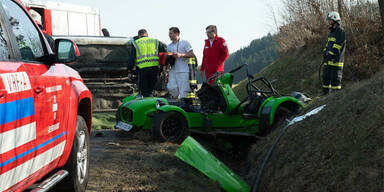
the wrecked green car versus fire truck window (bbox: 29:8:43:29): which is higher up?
fire truck window (bbox: 29:8:43:29)

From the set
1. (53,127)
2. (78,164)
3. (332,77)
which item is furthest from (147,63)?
(53,127)

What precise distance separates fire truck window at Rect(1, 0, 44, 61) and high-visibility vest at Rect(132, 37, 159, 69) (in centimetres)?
592

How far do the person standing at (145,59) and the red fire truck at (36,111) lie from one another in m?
5.29

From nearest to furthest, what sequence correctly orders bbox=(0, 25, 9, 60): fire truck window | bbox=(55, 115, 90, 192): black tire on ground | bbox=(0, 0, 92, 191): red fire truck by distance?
bbox=(0, 0, 92, 191): red fire truck, bbox=(0, 25, 9, 60): fire truck window, bbox=(55, 115, 90, 192): black tire on ground

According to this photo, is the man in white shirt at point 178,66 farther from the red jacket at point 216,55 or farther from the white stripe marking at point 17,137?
the white stripe marking at point 17,137

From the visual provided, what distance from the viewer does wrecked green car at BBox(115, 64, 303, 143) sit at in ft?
24.2

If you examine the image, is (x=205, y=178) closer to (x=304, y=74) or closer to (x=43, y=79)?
(x=43, y=79)

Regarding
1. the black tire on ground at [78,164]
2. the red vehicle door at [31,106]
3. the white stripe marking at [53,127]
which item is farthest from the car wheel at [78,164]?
the white stripe marking at [53,127]

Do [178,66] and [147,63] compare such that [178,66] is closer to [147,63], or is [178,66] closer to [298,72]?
[147,63]

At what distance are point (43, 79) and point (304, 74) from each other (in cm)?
1390

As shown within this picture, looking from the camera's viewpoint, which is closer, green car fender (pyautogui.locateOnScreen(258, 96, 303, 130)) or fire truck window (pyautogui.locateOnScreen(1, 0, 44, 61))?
fire truck window (pyautogui.locateOnScreen(1, 0, 44, 61))

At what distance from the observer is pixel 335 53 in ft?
34.9

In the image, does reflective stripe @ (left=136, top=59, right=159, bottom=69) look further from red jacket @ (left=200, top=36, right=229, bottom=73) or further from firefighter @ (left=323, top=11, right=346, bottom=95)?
firefighter @ (left=323, top=11, right=346, bottom=95)

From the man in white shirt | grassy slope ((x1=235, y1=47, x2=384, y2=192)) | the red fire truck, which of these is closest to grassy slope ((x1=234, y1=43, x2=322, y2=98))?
the man in white shirt
